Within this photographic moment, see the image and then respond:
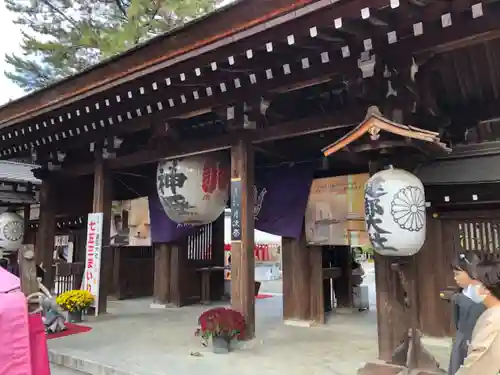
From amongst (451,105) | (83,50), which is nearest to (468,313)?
(451,105)

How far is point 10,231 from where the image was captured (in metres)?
9.66

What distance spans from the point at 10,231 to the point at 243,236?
649 centimetres

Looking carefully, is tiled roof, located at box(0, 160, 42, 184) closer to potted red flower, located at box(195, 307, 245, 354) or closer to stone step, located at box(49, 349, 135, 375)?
stone step, located at box(49, 349, 135, 375)

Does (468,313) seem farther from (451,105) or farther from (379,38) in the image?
(451,105)

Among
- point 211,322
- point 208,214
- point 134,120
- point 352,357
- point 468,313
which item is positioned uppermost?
point 134,120

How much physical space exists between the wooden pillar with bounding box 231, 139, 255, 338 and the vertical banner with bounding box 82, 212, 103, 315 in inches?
120

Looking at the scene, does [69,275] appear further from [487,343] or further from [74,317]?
[487,343]

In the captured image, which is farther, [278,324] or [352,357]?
[278,324]

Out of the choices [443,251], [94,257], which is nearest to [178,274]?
[94,257]

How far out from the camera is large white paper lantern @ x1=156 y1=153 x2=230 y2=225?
6.88 meters

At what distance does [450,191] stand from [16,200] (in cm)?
1119

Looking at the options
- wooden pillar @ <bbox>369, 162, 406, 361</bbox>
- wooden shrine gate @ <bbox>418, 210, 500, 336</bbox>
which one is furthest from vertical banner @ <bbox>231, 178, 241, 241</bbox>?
wooden shrine gate @ <bbox>418, 210, 500, 336</bbox>

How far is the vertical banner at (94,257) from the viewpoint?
25.3 ft

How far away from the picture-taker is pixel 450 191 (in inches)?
234
